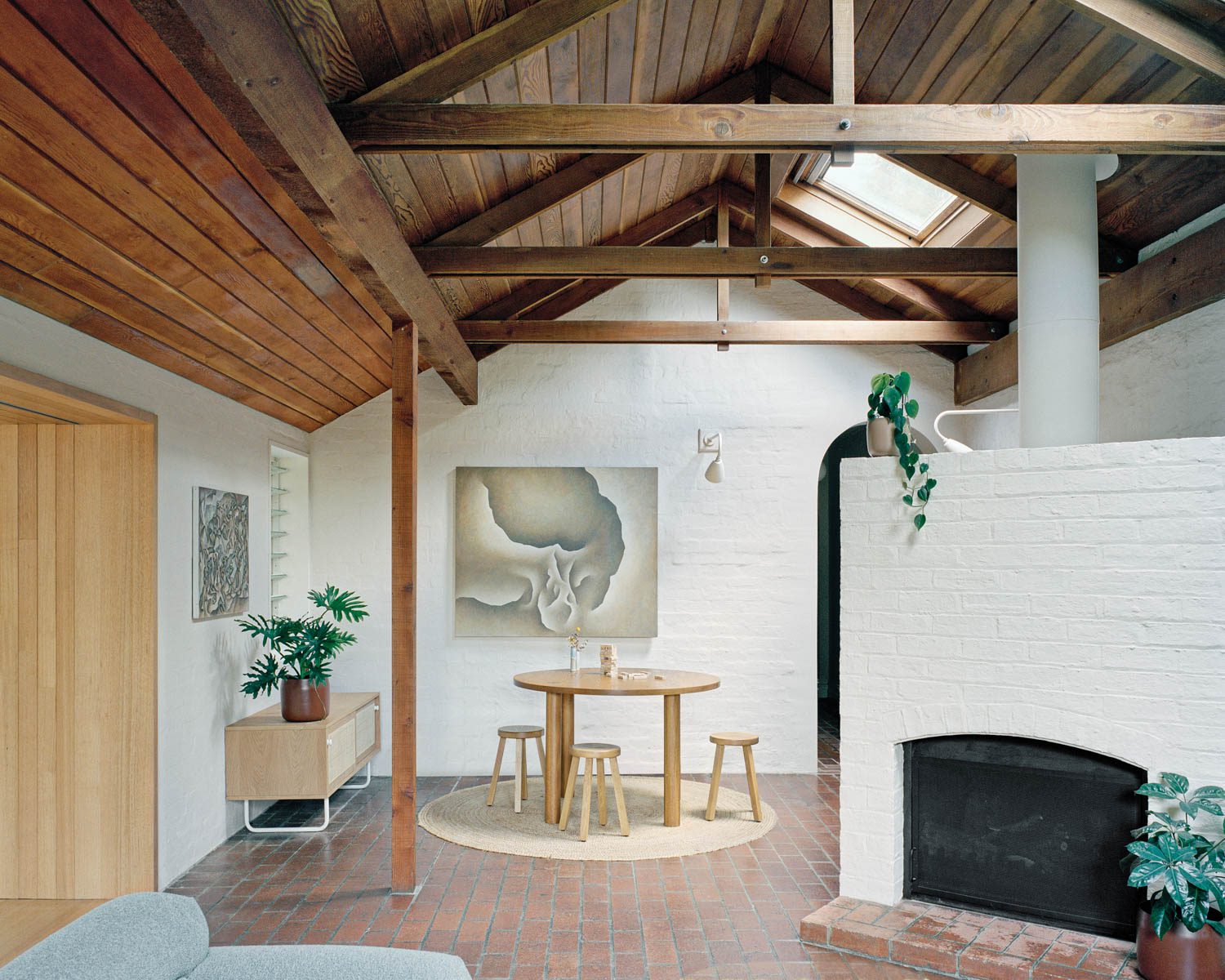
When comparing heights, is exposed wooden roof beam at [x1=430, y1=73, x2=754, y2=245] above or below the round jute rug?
above

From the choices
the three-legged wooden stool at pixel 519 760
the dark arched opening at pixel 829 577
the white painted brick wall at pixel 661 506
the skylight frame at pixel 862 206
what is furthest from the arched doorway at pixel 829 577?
the three-legged wooden stool at pixel 519 760

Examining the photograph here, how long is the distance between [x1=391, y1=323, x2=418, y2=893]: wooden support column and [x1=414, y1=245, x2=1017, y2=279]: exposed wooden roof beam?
2.34 feet

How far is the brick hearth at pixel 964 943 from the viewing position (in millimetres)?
3537

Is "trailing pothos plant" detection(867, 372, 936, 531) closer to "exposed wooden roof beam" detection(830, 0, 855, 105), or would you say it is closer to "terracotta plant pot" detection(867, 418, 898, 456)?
"terracotta plant pot" detection(867, 418, 898, 456)

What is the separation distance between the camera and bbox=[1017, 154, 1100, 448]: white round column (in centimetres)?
407

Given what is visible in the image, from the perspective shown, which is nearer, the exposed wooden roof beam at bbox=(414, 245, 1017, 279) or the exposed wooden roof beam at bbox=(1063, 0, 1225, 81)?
the exposed wooden roof beam at bbox=(1063, 0, 1225, 81)

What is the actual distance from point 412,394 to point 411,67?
1567 millimetres

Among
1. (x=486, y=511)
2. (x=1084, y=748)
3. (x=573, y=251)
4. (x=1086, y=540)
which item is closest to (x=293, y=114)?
(x=573, y=251)

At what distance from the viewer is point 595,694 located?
542cm

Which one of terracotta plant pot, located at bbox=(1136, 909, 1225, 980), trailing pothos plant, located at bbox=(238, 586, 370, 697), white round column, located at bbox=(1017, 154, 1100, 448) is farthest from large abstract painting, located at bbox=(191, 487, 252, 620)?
terracotta plant pot, located at bbox=(1136, 909, 1225, 980)

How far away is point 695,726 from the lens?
7.05 m

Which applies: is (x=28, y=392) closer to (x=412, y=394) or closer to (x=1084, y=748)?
(x=412, y=394)

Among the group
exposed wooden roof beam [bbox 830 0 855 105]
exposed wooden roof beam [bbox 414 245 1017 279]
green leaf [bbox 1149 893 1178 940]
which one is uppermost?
exposed wooden roof beam [bbox 830 0 855 105]

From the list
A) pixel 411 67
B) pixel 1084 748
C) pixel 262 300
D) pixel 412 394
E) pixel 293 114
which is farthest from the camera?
pixel 412 394
